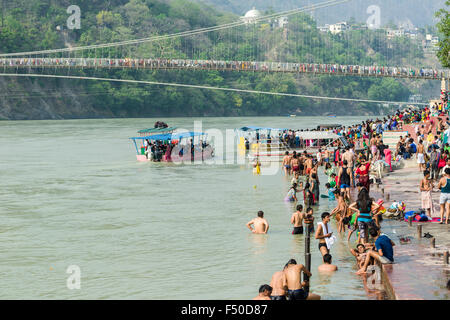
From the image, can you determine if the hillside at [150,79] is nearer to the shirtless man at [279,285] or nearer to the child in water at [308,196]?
the child in water at [308,196]

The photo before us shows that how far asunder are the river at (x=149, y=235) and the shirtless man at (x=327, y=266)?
199 mm

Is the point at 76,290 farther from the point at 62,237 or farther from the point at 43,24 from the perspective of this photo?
the point at 43,24

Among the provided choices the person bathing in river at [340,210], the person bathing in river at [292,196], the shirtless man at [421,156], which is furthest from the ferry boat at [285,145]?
the person bathing in river at [340,210]

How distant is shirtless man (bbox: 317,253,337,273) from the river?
0.65 feet

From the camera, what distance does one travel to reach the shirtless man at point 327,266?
14.7m

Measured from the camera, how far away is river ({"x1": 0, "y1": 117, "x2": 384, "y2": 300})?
1469cm

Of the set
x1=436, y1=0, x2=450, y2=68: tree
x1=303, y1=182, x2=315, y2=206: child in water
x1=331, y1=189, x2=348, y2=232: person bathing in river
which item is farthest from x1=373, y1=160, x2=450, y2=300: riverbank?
x1=436, y1=0, x2=450, y2=68: tree

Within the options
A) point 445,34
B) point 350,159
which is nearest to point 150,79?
point 445,34

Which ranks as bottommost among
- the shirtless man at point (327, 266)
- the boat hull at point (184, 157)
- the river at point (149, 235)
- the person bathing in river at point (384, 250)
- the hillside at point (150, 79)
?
the river at point (149, 235)

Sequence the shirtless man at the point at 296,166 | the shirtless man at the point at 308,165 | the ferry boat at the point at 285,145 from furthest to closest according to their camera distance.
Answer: the ferry boat at the point at 285,145 → the shirtless man at the point at 296,166 → the shirtless man at the point at 308,165

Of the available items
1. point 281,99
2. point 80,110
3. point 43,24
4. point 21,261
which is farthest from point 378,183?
point 281,99

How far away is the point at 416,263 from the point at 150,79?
9666 cm

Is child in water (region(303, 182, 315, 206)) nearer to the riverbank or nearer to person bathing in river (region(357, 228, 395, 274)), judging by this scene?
the riverbank

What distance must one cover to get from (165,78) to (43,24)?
19.1 m
